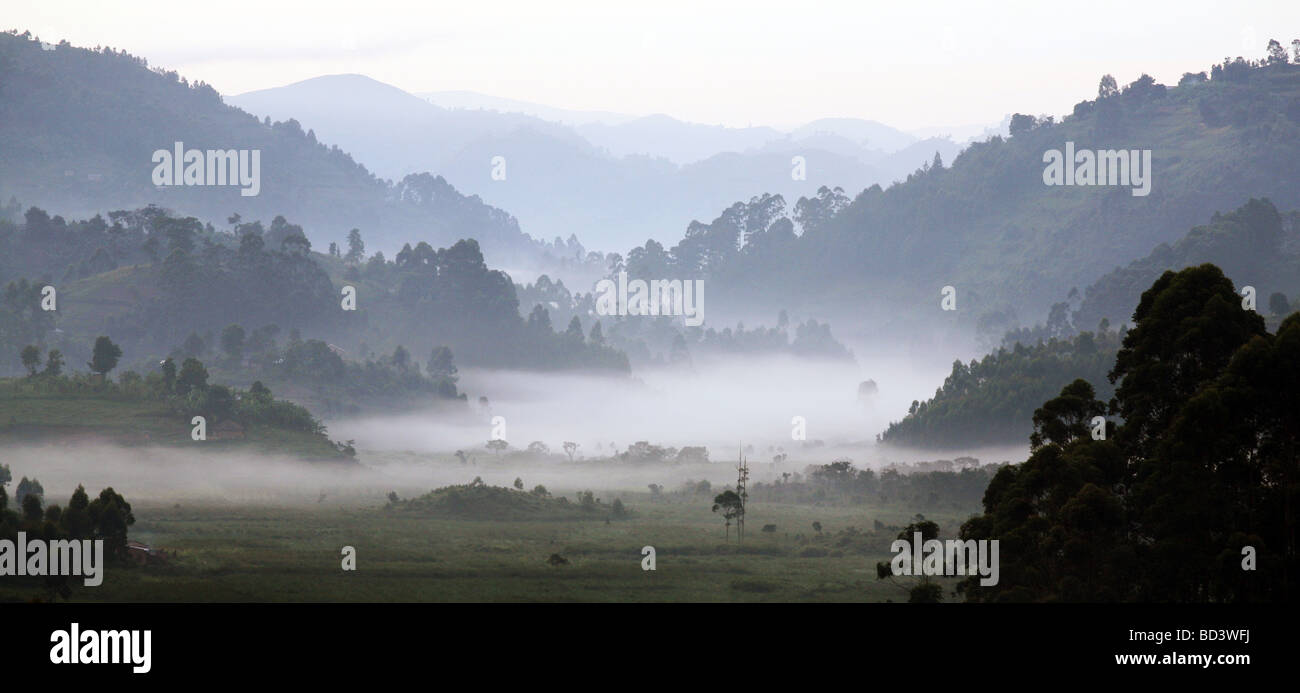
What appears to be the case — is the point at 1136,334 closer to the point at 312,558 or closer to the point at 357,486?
the point at 312,558

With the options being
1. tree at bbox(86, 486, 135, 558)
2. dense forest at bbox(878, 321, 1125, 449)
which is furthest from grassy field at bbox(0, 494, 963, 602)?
dense forest at bbox(878, 321, 1125, 449)

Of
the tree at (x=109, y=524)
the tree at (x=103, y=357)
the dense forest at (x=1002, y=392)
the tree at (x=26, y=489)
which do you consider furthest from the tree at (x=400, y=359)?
the tree at (x=109, y=524)

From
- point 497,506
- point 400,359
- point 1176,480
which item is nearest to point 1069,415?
point 1176,480

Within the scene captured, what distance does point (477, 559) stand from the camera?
78375mm

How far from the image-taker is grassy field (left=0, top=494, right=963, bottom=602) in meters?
65.4

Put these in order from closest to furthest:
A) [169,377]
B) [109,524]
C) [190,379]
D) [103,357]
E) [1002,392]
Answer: [109,524] → [190,379] → [169,377] → [103,357] → [1002,392]

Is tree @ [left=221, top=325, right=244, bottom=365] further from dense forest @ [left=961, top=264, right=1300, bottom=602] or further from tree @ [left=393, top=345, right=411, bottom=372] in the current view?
dense forest @ [left=961, top=264, right=1300, bottom=602]

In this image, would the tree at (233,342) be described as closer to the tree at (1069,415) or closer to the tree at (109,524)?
the tree at (109,524)

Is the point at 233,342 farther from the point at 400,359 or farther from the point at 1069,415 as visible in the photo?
the point at 1069,415

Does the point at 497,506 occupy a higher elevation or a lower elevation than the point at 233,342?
lower

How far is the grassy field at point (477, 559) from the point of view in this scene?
65375mm
